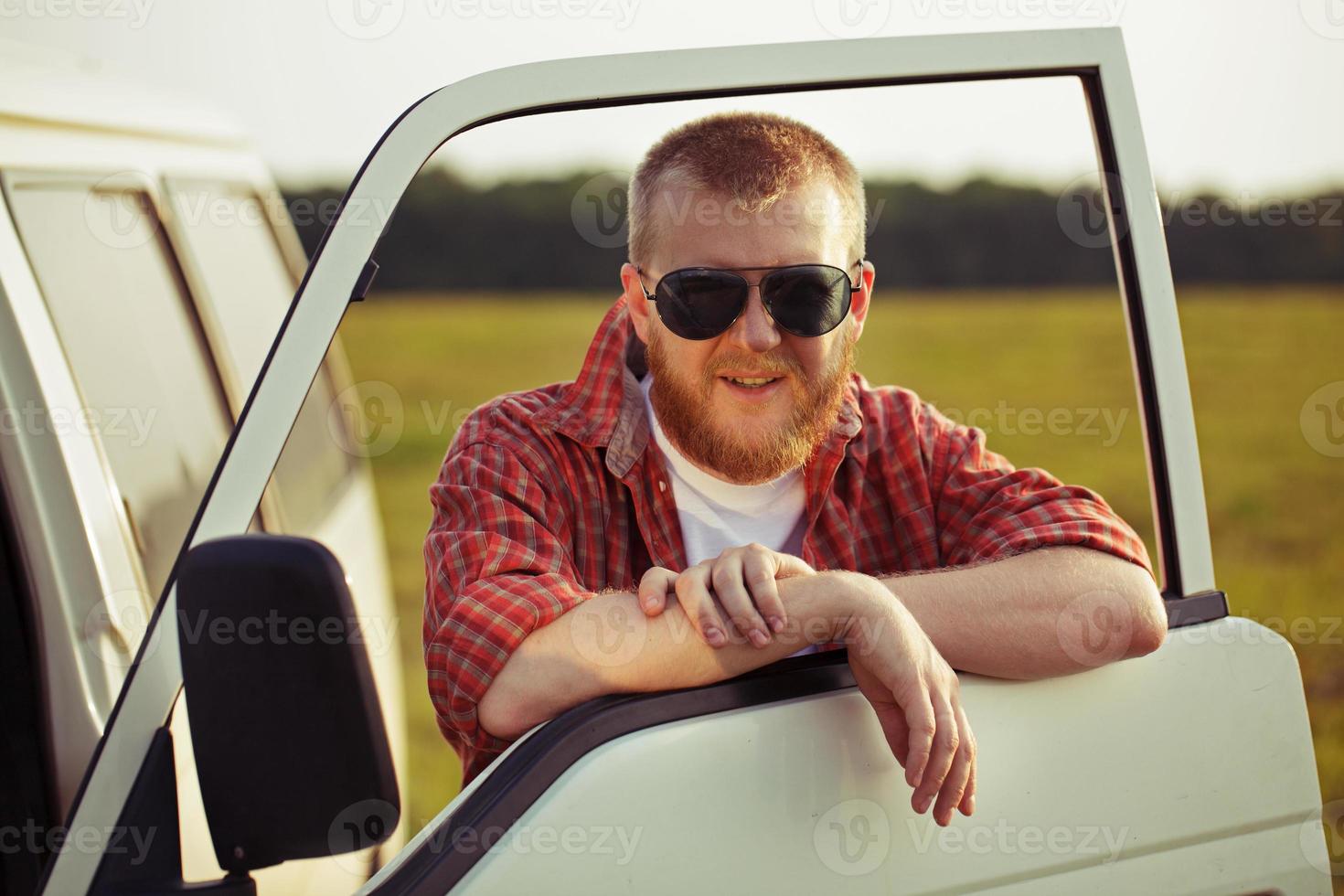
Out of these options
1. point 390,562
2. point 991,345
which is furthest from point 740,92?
point 991,345

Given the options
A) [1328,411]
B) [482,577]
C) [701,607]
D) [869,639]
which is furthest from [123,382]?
[1328,411]

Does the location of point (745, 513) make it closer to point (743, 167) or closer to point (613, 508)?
point (613, 508)

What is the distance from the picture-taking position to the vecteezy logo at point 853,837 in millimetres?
1607

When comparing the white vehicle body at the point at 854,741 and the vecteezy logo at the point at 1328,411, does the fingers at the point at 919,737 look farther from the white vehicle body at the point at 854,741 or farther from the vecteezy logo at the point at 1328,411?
the vecteezy logo at the point at 1328,411

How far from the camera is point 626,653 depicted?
167cm

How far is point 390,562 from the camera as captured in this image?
31.4 feet

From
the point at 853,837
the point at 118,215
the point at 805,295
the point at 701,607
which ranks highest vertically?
the point at 118,215

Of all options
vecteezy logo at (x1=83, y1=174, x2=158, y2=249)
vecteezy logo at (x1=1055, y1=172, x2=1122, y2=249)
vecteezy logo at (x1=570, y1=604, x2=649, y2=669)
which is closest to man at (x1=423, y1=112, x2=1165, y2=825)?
vecteezy logo at (x1=570, y1=604, x2=649, y2=669)

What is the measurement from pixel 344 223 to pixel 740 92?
24.1 inches

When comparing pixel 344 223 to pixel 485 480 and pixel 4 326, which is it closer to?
pixel 485 480

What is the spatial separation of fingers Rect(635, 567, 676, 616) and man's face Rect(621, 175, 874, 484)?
463 millimetres

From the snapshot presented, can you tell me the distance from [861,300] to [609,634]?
100 cm

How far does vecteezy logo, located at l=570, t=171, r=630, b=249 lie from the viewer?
2232 mm
